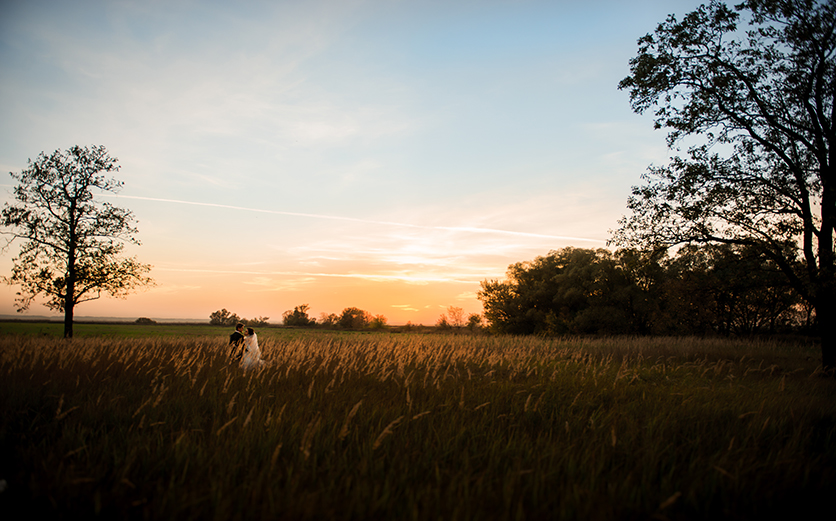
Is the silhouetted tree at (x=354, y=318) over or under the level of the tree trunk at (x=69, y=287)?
under

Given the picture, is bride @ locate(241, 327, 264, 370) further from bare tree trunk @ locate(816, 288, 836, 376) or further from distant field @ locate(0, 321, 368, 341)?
bare tree trunk @ locate(816, 288, 836, 376)

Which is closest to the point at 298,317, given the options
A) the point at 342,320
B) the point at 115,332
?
the point at 342,320

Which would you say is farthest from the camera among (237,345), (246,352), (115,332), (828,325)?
(115,332)

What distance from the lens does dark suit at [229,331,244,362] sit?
8519 mm

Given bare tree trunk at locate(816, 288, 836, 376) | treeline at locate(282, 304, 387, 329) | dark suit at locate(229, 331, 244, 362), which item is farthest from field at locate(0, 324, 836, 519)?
treeline at locate(282, 304, 387, 329)

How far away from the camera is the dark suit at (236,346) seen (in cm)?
852

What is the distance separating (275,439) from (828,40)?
17.4m

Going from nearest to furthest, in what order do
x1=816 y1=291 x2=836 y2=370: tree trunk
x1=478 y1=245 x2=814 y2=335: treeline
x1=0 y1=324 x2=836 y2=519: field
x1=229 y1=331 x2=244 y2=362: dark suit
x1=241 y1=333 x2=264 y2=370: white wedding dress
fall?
x1=0 y1=324 x2=836 y2=519: field
x1=241 y1=333 x2=264 y2=370: white wedding dress
x1=229 y1=331 x2=244 y2=362: dark suit
x1=816 y1=291 x2=836 y2=370: tree trunk
x1=478 y1=245 x2=814 y2=335: treeline

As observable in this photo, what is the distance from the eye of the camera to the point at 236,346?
377 inches

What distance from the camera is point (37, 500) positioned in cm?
262

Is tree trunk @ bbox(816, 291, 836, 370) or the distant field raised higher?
tree trunk @ bbox(816, 291, 836, 370)

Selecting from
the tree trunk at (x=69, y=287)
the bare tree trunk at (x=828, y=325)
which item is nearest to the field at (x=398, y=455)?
the bare tree trunk at (x=828, y=325)

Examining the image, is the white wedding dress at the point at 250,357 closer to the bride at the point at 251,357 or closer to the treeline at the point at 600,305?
the bride at the point at 251,357

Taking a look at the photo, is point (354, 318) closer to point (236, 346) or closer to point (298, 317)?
point (298, 317)
